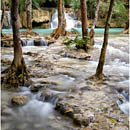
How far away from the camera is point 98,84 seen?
515cm

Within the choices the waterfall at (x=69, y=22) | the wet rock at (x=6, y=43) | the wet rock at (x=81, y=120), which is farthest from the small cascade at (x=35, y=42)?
the waterfall at (x=69, y=22)

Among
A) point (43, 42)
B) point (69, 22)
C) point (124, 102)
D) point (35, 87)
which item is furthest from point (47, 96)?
point (69, 22)

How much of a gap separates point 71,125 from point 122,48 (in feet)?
26.6

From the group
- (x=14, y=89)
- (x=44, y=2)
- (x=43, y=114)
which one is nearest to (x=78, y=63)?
(x=14, y=89)

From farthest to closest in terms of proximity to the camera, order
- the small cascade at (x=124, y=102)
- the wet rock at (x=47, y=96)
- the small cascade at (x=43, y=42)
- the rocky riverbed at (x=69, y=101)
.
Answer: the small cascade at (x=43, y=42)
the wet rock at (x=47, y=96)
the small cascade at (x=124, y=102)
the rocky riverbed at (x=69, y=101)

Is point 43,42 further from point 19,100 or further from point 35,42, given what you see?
point 19,100

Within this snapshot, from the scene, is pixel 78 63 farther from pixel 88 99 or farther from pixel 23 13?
pixel 23 13

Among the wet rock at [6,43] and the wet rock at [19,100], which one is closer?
the wet rock at [19,100]

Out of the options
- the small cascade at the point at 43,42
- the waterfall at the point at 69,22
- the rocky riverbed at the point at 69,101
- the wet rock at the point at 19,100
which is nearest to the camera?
the rocky riverbed at the point at 69,101

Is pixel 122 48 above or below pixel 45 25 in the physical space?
below

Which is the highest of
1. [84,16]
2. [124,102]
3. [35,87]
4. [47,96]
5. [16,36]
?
[84,16]

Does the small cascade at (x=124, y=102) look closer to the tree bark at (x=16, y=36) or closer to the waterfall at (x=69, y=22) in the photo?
the tree bark at (x=16, y=36)

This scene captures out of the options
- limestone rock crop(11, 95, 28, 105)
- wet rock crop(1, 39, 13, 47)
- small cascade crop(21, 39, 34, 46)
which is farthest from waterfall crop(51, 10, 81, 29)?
limestone rock crop(11, 95, 28, 105)

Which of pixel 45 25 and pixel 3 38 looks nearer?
pixel 3 38
